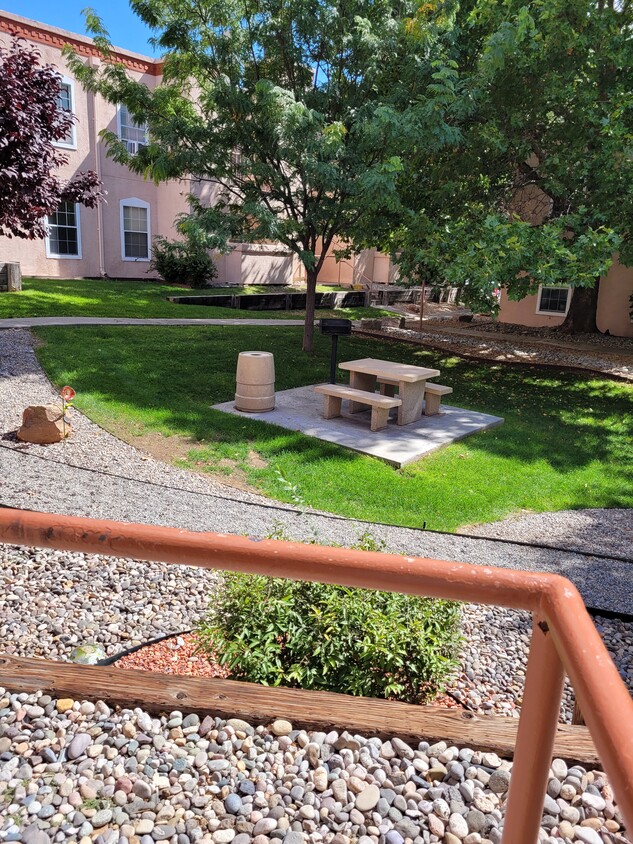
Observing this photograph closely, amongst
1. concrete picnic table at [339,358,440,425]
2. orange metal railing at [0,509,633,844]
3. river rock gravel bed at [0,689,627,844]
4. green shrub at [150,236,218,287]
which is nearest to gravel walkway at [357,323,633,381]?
concrete picnic table at [339,358,440,425]

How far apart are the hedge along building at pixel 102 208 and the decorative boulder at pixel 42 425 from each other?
1250 centimetres

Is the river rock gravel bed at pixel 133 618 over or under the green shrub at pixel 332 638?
under

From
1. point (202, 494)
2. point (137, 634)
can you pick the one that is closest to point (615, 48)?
point (202, 494)

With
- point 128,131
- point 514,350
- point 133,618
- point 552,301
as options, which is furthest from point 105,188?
point 133,618

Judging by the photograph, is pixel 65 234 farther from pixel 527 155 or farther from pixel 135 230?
pixel 527 155

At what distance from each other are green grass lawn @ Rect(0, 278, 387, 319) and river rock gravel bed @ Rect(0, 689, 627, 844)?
12.7 metres

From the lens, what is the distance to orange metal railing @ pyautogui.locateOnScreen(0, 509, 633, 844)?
49.8 inches

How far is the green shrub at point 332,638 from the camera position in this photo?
3.25 metres

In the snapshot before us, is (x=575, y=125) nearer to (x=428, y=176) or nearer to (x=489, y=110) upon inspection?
(x=489, y=110)

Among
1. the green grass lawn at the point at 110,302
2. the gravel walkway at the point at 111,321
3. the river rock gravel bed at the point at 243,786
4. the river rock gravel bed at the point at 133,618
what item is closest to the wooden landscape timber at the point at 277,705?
the river rock gravel bed at the point at 243,786

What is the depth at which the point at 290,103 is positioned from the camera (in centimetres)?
972

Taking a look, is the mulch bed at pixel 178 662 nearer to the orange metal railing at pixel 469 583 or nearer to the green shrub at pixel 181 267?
the orange metal railing at pixel 469 583

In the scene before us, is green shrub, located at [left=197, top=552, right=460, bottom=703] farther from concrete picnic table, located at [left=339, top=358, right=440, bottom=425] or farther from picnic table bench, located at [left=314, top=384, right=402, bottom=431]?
concrete picnic table, located at [left=339, top=358, right=440, bottom=425]

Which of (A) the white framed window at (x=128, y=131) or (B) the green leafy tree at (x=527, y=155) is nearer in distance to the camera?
(B) the green leafy tree at (x=527, y=155)
